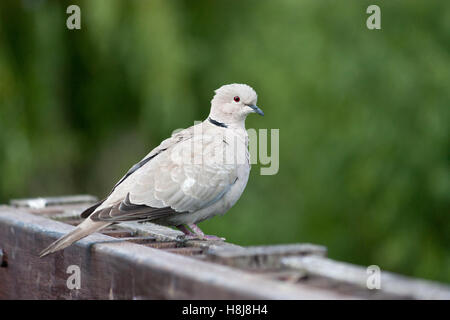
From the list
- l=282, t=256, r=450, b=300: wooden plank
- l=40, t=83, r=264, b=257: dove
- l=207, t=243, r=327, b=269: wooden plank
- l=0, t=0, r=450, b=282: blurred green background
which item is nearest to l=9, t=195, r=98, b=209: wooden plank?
l=40, t=83, r=264, b=257: dove

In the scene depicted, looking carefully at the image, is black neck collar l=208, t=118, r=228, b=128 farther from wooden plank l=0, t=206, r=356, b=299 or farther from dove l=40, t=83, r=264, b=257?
wooden plank l=0, t=206, r=356, b=299

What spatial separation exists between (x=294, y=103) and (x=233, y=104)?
149 inches

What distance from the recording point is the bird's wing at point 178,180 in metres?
2.66

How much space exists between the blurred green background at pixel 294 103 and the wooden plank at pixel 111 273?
2.66m

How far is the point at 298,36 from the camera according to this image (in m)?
6.91

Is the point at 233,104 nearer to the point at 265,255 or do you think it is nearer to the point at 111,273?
the point at 111,273

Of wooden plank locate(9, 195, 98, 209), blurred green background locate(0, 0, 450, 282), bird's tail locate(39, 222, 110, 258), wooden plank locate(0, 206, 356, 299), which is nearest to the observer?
wooden plank locate(0, 206, 356, 299)

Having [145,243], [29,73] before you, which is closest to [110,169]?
[29,73]

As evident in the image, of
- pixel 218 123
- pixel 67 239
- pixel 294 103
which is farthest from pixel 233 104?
pixel 294 103

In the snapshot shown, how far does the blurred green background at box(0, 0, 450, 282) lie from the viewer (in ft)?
17.5

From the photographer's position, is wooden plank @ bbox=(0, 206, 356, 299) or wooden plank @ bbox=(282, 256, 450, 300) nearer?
wooden plank @ bbox=(282, 256, 450, 300)

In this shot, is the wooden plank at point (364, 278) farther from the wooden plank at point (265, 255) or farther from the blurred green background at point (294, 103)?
the blurred green background at point (294, 103)
